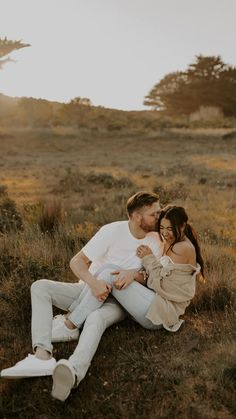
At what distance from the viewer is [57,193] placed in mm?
11305

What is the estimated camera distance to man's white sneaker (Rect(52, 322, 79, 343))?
4.09 metres

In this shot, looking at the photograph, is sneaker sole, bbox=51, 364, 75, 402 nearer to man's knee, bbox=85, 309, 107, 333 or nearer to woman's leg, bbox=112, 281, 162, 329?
man's knee, bbox=85, 309, 107, 333

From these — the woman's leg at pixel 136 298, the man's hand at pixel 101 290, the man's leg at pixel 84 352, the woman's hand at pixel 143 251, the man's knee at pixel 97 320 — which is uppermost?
the woman's hand at pixel 143 251

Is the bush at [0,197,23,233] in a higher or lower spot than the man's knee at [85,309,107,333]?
lower

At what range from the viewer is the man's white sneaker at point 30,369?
11.3 ft

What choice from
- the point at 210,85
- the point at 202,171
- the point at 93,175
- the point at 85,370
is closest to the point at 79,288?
the point at 85,370

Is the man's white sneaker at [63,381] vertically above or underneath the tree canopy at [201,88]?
underneath

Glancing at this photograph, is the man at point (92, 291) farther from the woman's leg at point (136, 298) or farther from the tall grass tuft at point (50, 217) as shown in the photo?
the tall grass tuft at point (50, 217)

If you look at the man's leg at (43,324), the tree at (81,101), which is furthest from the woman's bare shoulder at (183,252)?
the tree at (81,101)

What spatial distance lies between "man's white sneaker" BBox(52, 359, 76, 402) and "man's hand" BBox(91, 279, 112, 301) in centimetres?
73

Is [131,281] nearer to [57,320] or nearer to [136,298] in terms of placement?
[136,298]

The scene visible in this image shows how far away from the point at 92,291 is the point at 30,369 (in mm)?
753

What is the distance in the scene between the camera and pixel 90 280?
3990mm

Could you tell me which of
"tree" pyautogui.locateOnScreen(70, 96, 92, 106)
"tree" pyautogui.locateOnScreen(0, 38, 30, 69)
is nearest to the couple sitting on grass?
"tree" pyautogui.locateOnScreen(0, 38, 30, 69)
